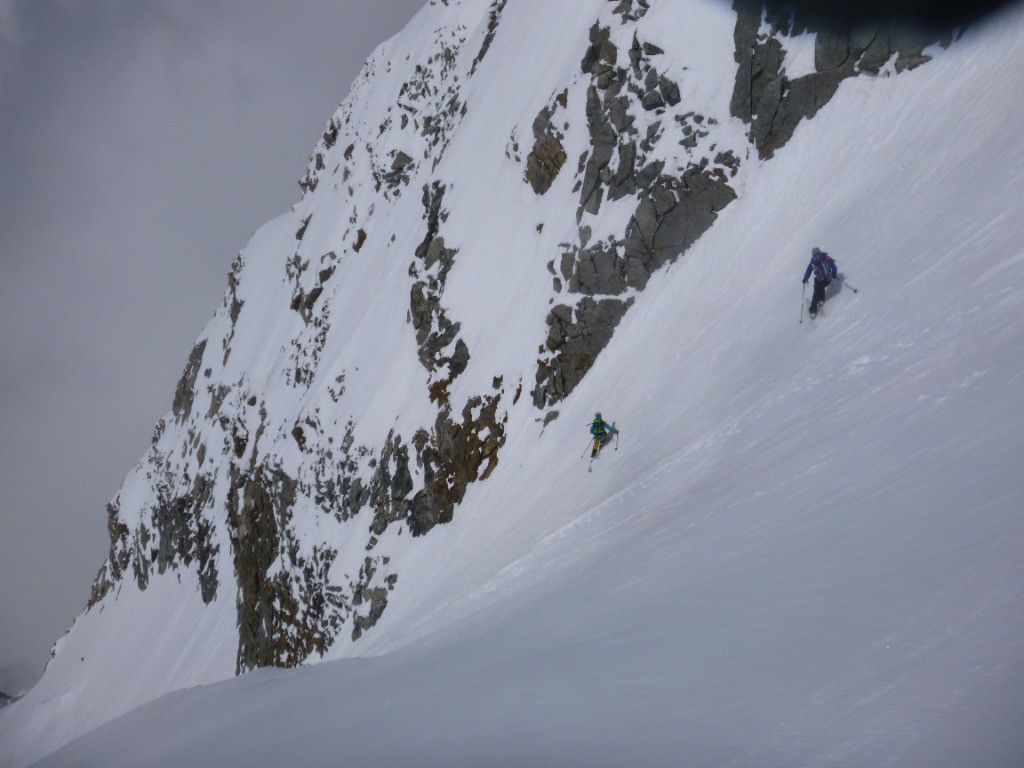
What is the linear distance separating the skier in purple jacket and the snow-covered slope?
1.41ft

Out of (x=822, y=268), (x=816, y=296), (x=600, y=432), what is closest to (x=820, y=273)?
(x=822, y=268)

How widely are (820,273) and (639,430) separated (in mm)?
4724

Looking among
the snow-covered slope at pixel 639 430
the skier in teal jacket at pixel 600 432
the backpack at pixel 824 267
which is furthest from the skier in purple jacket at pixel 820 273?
the skier in teal jacket at pixel 600 432

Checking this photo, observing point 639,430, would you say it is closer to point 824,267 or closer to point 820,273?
point 820,273

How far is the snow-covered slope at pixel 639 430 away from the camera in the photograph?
400cm

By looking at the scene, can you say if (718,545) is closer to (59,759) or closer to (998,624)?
(998,624)

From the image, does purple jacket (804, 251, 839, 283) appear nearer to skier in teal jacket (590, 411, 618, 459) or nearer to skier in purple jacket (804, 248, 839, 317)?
skier in purple jacket (804, 248, 839, 317)

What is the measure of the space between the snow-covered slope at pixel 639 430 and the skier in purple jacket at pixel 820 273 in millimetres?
429

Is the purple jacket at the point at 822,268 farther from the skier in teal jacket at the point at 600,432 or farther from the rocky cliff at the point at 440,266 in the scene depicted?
the rocky cliff at the point at 440,266

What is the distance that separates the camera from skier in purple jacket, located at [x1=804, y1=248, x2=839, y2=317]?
37.2 ft

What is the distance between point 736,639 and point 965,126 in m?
12.3

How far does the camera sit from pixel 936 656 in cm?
332

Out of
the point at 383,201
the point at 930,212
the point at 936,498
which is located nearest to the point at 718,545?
the point at 936,498

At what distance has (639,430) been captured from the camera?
46.2 feet
